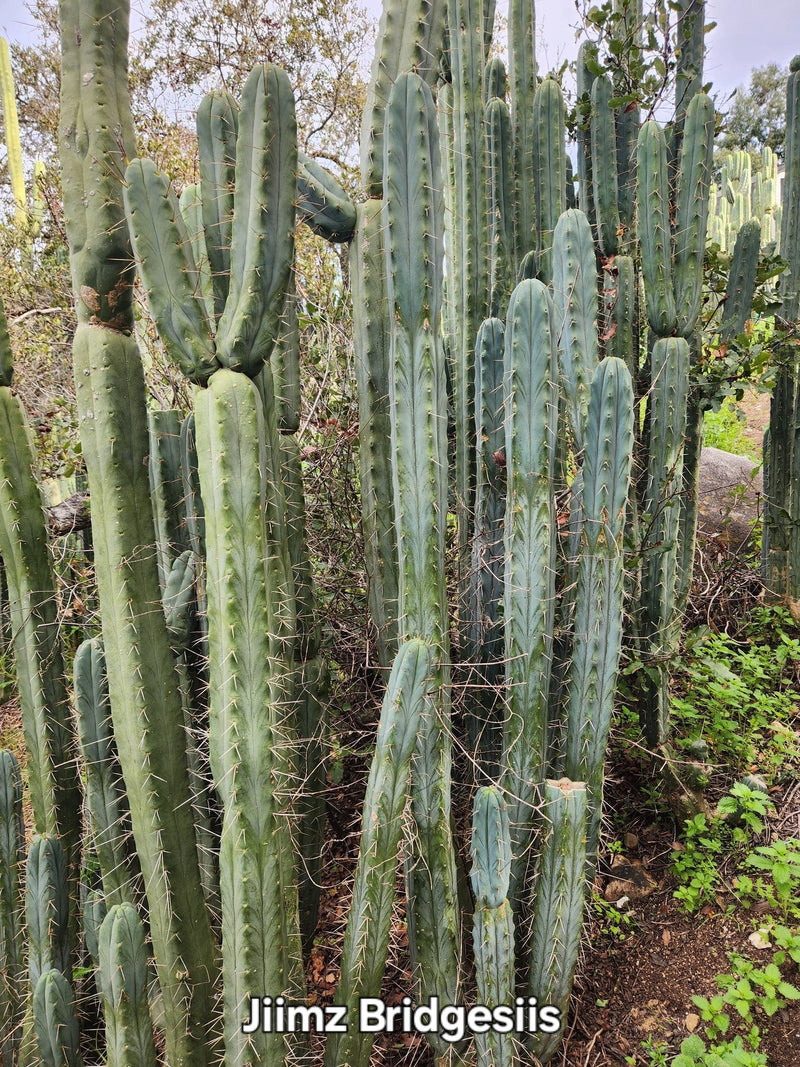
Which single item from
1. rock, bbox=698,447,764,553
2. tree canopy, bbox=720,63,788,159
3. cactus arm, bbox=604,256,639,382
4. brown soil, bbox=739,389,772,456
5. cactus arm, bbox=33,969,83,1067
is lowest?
cactus arm, bbox=33,969,83,1067

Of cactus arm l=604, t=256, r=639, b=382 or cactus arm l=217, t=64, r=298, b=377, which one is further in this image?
cactus arm l=604, t=256, r=639, b=382

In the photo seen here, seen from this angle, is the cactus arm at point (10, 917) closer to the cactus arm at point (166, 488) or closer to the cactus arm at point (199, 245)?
the cactus arm at point (166, 488)

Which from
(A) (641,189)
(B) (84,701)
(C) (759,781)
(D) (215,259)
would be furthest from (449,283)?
(C) (759,781)

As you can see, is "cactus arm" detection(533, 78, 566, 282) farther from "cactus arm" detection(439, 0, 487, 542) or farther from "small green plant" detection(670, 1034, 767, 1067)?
"small green plant" detection(670, 1034, 767, 1067)

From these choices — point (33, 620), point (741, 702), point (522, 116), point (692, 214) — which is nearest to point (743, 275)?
point (692, 214)

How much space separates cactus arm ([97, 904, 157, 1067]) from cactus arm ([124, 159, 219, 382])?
1.43 m

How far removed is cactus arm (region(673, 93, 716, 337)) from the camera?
2939 mm

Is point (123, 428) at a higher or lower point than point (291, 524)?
higher

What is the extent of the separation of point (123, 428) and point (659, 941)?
2.58 metres

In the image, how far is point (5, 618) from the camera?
259 cm

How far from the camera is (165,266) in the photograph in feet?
5.63

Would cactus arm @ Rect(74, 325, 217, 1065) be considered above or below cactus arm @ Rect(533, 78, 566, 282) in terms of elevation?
below

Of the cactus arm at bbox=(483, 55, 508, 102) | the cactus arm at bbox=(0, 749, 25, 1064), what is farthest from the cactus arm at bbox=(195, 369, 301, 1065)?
the cactus arm at bbox=(483, 55, 508, 102)

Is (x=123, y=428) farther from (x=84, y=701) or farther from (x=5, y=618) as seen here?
(x=5, y=618)
